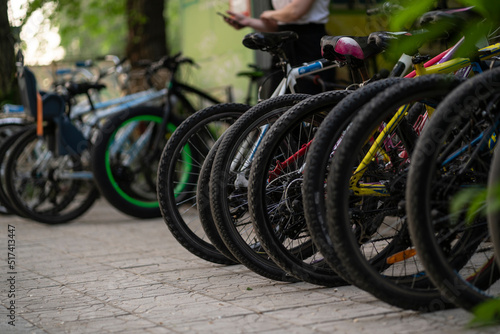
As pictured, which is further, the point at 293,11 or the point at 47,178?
the point at 47,178

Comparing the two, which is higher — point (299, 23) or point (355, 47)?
point (299, 23)

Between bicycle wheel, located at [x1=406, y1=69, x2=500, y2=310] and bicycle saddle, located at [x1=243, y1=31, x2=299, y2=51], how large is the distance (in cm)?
182

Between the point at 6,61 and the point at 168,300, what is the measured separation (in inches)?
250

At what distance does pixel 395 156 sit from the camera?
3500mm

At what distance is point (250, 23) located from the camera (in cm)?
561

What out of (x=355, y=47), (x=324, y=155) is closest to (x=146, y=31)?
(x=355, y=47)

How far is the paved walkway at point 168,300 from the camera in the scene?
3.05 meters

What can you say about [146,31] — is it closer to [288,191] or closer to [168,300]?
[288,191]

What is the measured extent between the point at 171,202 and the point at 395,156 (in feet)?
4.86

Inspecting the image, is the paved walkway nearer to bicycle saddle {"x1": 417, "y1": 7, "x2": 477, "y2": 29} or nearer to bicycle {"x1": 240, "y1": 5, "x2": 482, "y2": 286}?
bicycle {"x1": 240, "y1": 5, "x2": 482, "y2": 286}

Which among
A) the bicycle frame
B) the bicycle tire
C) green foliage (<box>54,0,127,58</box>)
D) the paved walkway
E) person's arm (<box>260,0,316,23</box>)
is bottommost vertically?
the paved walkway

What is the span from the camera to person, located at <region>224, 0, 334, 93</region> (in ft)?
18.0

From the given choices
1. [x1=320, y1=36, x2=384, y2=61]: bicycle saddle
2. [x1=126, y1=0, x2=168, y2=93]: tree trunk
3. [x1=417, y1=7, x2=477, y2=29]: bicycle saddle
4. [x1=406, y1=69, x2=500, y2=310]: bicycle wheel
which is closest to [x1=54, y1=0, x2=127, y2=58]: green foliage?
[x1=126, y1=0, x2=168, y2=93]: tree trunk

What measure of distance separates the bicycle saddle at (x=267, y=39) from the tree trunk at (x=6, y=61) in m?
5.26
